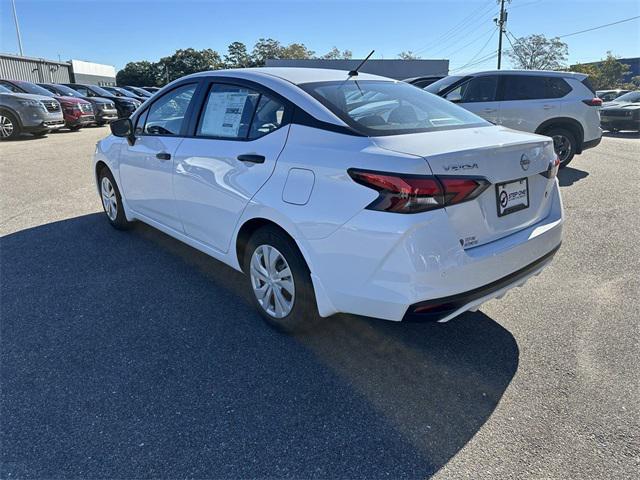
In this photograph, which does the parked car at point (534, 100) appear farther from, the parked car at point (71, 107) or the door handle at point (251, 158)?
the parked car at point (71, 107)

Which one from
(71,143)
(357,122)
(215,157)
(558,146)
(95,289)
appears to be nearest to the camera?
(357,122)

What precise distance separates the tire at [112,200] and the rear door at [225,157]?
149cm

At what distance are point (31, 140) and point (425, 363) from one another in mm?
14215

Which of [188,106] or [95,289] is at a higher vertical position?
[188,106]

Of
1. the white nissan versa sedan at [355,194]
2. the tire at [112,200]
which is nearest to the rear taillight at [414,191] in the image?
the white nissan versa sedan at [355,194]

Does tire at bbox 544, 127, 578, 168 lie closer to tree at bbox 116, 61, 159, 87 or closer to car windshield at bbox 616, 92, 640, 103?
car windshield at bbox 616, 92, 640, 103

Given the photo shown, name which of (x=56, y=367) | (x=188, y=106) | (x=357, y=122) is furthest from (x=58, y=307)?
(x=357, y=122)

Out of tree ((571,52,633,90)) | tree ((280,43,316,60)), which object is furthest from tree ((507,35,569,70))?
tree ((280,43,316,60))

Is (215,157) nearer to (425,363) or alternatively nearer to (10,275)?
(425,363)

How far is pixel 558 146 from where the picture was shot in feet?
27.2

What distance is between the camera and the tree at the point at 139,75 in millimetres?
76713

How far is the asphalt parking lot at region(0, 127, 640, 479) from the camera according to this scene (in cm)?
205

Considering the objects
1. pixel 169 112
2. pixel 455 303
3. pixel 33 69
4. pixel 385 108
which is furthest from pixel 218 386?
pixel 33 69

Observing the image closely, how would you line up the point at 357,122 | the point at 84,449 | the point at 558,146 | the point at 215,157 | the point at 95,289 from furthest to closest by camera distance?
the point at 558,146 → the point at 95,289 → the point at 215,157 → the point at 357,122 → the point at 84,449
